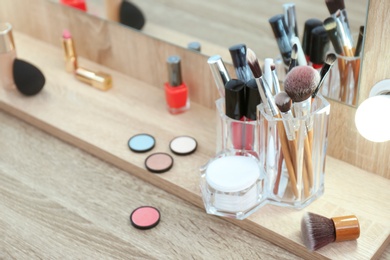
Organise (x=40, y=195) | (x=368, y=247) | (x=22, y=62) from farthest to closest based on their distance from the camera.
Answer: (x=22, y=62) < (x=40, y=195) < (x=368, y=247)

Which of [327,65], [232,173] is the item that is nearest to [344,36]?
[327,65]

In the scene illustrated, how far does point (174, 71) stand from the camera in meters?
1.05

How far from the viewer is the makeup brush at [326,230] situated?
2.67 ft

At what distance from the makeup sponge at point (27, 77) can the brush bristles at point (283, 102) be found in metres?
0.50

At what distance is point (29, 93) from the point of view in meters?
1.14

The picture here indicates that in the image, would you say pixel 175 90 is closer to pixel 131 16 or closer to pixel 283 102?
pixel 131 16

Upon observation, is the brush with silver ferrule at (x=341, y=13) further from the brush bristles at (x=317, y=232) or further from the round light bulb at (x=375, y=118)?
the brush bristles at (x=317, y=232)

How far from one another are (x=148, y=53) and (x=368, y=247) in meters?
0.52

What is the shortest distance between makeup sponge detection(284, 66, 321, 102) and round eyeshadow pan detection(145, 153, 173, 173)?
0.85 feet

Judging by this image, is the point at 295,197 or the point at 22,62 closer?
the point at 295,197

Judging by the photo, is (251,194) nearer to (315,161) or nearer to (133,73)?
(315,161)

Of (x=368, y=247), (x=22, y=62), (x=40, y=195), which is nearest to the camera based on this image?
(x=368, y=247)

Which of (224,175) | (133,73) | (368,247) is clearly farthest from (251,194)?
(133,73)

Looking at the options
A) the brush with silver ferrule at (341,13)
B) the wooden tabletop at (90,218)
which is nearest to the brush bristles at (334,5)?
the brush with silver ferrule at (341,13)
